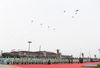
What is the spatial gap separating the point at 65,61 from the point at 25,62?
1747 centimetres

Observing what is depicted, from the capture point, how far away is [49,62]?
36281 millimetres

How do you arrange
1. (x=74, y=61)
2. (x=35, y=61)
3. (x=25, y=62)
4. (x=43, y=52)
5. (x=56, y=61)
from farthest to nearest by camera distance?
1. (x=43, y=52)
2. (x=74, y=61)
3. (x=56, y=61)
4. (x=35, y=61)
5. (x=25, y=62)

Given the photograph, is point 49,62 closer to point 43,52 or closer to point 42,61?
point 42,61

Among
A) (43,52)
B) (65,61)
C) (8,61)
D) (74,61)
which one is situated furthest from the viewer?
(43,52)

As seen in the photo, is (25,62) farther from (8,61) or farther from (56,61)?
(56,61)

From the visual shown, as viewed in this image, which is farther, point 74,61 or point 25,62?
point 74,61

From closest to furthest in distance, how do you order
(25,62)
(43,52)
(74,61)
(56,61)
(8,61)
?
(8,61), (25,62), (56,61), (74,61), (43,52)

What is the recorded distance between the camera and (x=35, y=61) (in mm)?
34719

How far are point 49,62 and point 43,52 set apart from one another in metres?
47.1

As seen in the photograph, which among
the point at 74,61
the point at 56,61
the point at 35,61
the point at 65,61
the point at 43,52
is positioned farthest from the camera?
the point at 43,52

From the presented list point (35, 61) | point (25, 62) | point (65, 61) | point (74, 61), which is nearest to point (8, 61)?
point (25, 62)

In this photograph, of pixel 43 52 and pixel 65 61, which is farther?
pixel 43 52

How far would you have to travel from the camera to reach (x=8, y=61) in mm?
29219

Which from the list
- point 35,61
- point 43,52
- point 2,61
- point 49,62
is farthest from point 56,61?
point 43,52
